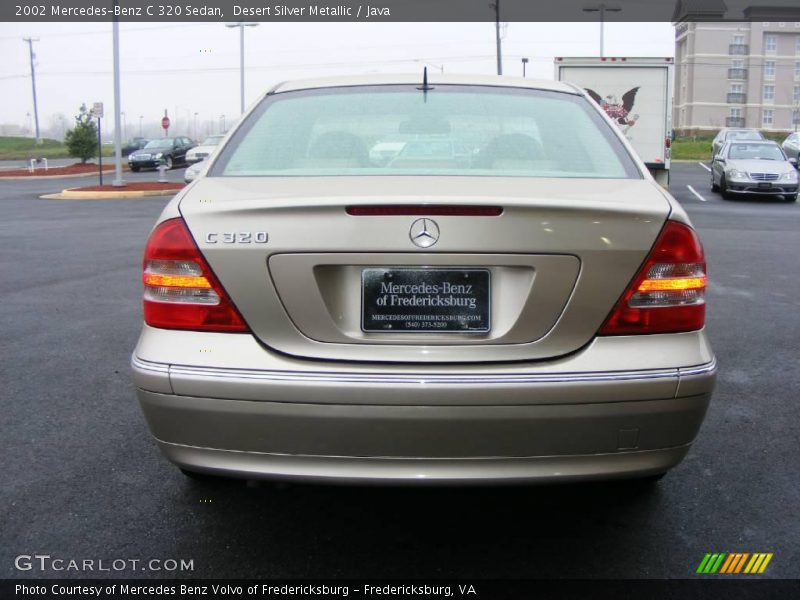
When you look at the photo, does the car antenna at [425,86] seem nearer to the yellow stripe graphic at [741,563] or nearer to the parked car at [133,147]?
the yellow stripe graphic at [741,563]

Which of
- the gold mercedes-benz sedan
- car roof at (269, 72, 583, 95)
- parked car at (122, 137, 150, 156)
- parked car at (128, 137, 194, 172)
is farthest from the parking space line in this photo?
parked car at (122, 137, 150, 156)

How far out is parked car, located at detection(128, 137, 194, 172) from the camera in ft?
124

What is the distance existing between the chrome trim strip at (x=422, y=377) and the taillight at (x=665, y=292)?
15 centimetres

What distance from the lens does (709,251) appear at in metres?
10.9

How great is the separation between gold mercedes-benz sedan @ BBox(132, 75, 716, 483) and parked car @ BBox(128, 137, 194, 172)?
3562 centimetres

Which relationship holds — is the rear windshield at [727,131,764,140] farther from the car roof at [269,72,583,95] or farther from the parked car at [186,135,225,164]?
the car roof at [269,72,583,95]

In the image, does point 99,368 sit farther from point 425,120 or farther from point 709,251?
point 709,251

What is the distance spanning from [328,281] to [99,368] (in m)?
3.10

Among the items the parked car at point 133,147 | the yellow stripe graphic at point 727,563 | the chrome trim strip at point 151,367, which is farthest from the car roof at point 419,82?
the parked car at point 133,147

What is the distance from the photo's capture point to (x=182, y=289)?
2.61 m

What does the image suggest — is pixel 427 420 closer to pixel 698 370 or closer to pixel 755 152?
pixel 698 370

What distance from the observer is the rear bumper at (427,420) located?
7.98ft

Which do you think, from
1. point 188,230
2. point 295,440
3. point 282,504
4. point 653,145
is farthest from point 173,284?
point 653,145

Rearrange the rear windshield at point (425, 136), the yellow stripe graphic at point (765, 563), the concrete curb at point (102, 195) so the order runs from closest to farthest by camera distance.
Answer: the yellow stripe graphic at point (765, 563) → the rear windshield at point (425, 136) → the concrete curb at point (102, 195)
